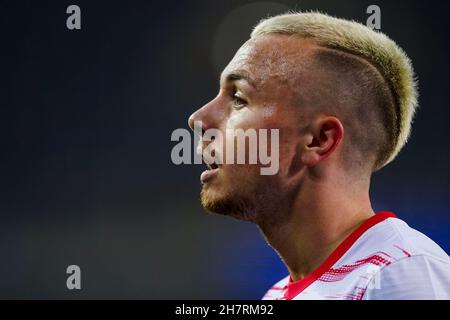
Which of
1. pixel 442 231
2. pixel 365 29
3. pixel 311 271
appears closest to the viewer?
pixel 311 271

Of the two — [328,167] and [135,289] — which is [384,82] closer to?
[328,167]

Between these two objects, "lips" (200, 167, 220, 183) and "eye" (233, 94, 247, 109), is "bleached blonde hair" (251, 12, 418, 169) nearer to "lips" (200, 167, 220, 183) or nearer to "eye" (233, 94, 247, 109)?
"eye" (233, 94, 247, 109)


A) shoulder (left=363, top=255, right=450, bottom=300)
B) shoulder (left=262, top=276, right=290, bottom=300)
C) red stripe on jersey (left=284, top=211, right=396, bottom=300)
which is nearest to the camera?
shoulder (left=363, top=255, right=450, bottom=300)

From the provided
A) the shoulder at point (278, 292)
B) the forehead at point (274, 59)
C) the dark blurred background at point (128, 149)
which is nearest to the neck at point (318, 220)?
the shoulder at point (278, 292)

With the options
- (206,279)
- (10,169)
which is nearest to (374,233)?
(206,279)

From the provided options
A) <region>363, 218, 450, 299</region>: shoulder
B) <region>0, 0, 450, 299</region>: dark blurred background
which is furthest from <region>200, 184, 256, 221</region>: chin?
<region>0, 0, 450, 299</region>: dark blurred background

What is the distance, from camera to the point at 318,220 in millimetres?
1120

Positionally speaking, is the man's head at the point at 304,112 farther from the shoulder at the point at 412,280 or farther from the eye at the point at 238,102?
the shoulder at the point at 412,280

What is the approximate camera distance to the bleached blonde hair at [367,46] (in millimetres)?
1173

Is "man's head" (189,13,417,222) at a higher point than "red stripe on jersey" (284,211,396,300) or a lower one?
higher

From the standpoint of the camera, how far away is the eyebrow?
116 cm
